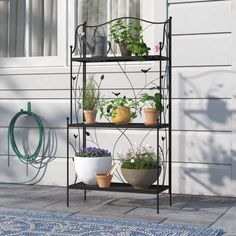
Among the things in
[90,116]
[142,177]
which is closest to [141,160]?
[142,177]

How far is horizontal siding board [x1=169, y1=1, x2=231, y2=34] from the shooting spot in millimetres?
5895

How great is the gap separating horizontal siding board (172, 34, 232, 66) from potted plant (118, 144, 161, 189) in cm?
107

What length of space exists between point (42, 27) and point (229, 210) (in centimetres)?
299

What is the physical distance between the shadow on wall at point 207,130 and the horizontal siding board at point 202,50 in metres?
0.11

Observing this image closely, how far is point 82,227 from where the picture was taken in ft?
14.8

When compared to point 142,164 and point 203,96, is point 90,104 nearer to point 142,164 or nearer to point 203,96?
point 142,164

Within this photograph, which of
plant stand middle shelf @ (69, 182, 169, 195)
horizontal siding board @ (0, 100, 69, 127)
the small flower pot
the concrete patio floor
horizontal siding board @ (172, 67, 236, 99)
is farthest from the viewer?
horizontal siding board @ (0, 100, 69, 127)

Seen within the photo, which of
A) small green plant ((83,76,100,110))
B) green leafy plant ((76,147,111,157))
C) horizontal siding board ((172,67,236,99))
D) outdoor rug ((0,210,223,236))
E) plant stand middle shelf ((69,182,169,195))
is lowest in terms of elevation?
outdoor rug ((0,210,223,236))

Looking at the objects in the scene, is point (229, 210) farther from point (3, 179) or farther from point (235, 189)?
point (3, 179)

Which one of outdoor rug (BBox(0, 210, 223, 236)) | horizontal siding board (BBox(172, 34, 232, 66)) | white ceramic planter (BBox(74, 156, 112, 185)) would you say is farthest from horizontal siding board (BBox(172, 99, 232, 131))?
outdoor rug (BBox(0, 210, 223, 236))

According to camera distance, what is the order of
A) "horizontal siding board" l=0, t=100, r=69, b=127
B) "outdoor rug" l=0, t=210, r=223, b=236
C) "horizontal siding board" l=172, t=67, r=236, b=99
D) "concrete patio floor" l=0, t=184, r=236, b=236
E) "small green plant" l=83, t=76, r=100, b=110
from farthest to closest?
"horizontal siding board" l=0, t=100, r=69, b=127
"horizontal siding board" l=172, t=67, r=236, b=99
"small green plant" l=83, t=76, r=100, b=110
"concrete patio floor" l=0, t=184, r=236, b=236
"outdoor rug" l=0, t=210, r=223, b=236

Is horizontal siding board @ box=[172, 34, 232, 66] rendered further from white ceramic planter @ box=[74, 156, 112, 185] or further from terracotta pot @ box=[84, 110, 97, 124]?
white ceramic planter @ box=[74, 156, 112, 185]

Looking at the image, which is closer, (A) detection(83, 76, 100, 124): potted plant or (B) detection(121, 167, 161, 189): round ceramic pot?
(B) detection(121, 167, 161, 189): round ceramic pot

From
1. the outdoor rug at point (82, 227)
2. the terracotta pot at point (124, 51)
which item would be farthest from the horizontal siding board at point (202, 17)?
the outdoor rug at point (82, 227)
